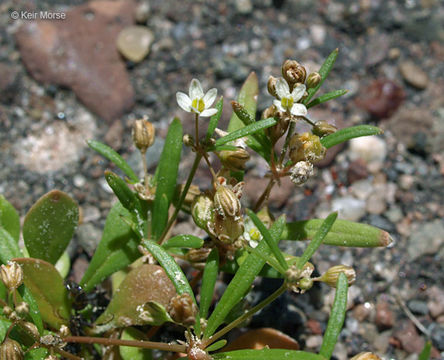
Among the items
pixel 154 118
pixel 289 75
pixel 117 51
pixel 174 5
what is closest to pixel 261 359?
pixel 289 75

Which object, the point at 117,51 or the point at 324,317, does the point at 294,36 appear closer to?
the point at 117,51

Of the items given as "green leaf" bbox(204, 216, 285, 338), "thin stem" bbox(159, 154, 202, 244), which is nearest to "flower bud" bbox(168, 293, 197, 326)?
"green leaf" bbox(204, 216, 285, 338)

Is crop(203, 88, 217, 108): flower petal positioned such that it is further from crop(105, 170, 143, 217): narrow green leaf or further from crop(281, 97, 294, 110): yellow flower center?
crop(105, 170, 143, 217): narrow green leaf

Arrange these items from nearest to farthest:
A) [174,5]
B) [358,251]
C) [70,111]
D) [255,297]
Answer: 1. [255,297]
2. [358,251]
3. [70,111]
4. [174,5]

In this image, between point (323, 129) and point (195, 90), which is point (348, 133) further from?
point (195, 90)

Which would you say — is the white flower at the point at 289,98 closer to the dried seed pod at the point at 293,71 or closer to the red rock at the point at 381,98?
the dried seed pod at the point at 293,71

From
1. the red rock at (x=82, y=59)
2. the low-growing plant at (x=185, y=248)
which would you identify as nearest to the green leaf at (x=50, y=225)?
the low-growing plant at (x=185, y=248)
